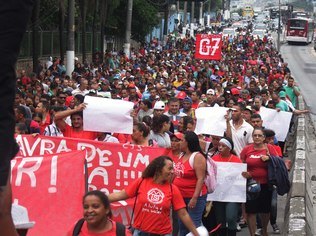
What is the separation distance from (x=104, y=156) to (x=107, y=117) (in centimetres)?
91

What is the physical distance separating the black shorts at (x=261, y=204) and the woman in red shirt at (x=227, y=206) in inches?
17.8

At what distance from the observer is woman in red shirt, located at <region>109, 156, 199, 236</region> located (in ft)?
22.1

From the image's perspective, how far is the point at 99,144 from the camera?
27.3 ft

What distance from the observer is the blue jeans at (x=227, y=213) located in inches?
354

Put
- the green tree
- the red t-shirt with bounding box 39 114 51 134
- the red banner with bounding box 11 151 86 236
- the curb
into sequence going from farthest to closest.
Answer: the green tree
the red t-shirt with bounding box 39 114 51 134
the curb
the red banner with bounding box 11 151 86 236

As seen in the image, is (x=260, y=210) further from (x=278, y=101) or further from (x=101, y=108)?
(x=278, y=101)

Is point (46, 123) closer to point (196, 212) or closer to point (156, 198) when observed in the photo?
point (196, 212)

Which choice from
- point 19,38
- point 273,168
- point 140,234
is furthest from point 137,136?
point 19,38

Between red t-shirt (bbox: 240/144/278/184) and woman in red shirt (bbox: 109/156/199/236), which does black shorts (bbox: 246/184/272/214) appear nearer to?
red t-shirt (bbox: 240/144/278/184)

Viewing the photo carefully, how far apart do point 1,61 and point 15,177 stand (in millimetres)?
4733

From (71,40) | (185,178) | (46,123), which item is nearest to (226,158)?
(185,178)

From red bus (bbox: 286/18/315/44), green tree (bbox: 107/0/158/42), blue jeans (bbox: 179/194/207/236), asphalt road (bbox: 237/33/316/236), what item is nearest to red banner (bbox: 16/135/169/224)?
blue jeans (bbox: 179/194/207/236)

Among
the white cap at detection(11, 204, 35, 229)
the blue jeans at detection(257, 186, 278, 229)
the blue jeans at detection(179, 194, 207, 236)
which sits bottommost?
the blue jeans at detection(257, 186, 278, 229)

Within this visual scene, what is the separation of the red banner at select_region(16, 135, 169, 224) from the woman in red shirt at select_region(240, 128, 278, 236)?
1.23 meters
